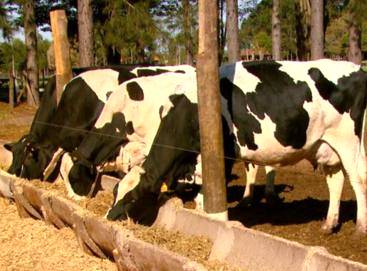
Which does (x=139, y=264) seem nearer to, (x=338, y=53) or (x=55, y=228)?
(x=55, y=228)

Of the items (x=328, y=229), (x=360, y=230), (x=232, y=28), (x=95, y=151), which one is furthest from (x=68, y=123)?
(x=232, y=28)

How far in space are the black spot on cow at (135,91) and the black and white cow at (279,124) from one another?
160 centimetres

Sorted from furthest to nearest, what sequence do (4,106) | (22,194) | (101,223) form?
(4,106) → (22,194) → (101,223)

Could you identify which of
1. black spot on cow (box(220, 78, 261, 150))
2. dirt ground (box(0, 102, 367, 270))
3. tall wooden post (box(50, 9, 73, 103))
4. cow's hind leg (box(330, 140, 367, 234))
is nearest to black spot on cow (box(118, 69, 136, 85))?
tall wooden post (box(50, 9, 73, 103))

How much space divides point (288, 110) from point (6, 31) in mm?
17986

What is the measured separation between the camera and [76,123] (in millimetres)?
8281

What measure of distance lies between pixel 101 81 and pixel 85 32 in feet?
12.6

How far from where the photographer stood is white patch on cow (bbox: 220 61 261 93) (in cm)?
594

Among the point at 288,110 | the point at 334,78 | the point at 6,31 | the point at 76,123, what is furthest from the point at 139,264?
the point at 6,31

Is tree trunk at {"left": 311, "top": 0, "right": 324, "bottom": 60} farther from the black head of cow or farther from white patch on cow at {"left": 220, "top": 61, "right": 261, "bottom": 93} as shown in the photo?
the black head of cow

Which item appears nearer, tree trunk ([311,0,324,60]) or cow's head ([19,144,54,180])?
cow's head ([19,144,54,180])

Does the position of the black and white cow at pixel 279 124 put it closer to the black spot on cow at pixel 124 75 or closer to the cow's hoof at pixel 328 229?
the cow's hoof at pixel 328 229

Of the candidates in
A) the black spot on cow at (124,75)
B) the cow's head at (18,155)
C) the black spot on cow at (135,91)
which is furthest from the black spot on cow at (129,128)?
the cow's head at (18,155)

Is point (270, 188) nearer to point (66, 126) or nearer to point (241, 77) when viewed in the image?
point (241, 77)
